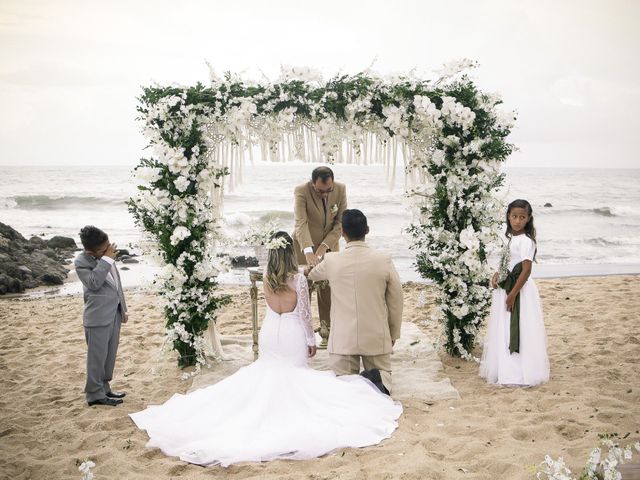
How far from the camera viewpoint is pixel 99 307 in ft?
18.0

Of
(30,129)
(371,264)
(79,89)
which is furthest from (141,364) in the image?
(30,129)

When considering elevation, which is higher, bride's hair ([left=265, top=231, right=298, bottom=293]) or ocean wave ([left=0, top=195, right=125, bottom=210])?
bride's hair ([left=265, top=231, right=298, bottom=293])

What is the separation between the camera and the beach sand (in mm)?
4141

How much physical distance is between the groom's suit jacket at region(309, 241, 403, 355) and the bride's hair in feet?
1.80

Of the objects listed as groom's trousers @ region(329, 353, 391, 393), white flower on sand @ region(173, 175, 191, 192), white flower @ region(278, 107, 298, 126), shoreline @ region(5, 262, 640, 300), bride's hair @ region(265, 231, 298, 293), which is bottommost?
shoreline @ region(5, 262, 640, 300)

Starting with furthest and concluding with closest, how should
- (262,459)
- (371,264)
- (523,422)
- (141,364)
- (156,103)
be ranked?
(141,364) → (156,103) → (371,264) → (523,422) → (262,459)

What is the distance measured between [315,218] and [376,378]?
2646 millimetres

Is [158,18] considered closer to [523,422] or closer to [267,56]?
[267,56]

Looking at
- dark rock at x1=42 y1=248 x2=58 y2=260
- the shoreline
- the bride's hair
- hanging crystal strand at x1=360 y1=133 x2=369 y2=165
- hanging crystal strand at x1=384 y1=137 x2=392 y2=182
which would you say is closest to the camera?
the bride's hair

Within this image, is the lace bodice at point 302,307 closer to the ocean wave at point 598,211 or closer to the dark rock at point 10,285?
the dark rock at point 10,285

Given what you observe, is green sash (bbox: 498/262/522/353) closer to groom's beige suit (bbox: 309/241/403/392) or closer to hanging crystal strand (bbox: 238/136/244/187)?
groom's beige suit (bbox: 309/241/403/392)

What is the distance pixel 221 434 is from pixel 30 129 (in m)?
48.9

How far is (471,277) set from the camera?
21.8ft

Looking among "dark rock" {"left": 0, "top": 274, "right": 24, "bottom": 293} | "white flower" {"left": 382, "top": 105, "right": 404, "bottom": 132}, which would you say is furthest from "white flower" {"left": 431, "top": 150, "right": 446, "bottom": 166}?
"dark rock" {"left": 0, "top": 274, "right": 24, "bottom": 293}
